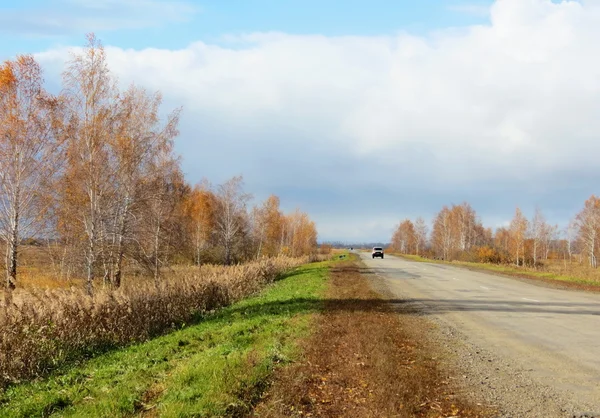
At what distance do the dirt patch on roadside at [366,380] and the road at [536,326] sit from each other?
59.0 inches

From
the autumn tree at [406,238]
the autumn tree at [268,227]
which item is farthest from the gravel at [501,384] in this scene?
the autumn tree at [406,238]

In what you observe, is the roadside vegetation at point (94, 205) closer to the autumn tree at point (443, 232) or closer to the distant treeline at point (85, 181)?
the distant treeline at point (85, 181)

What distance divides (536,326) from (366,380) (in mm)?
6972

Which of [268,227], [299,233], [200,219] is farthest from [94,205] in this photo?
[299,233]

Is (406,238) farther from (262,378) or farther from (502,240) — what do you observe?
(262,378)

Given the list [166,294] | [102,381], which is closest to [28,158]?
[166,294]

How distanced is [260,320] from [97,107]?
11.8 meters

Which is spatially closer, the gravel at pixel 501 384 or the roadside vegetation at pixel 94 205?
the gravel at pixel 501 384

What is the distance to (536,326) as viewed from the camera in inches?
445

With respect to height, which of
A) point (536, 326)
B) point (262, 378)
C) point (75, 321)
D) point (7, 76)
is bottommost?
point (75, 321)

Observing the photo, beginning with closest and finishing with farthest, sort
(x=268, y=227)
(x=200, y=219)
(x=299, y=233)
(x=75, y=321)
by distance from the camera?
(x=75, y=321) → (x=200, y=219) → (x=268, y=227) → (x=299, y=233)

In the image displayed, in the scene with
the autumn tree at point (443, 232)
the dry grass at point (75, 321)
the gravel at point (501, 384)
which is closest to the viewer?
the gravel at point (501, 384)

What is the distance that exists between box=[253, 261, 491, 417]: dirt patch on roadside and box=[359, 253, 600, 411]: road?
150 centimetres

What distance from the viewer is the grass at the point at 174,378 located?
19.1 feet
